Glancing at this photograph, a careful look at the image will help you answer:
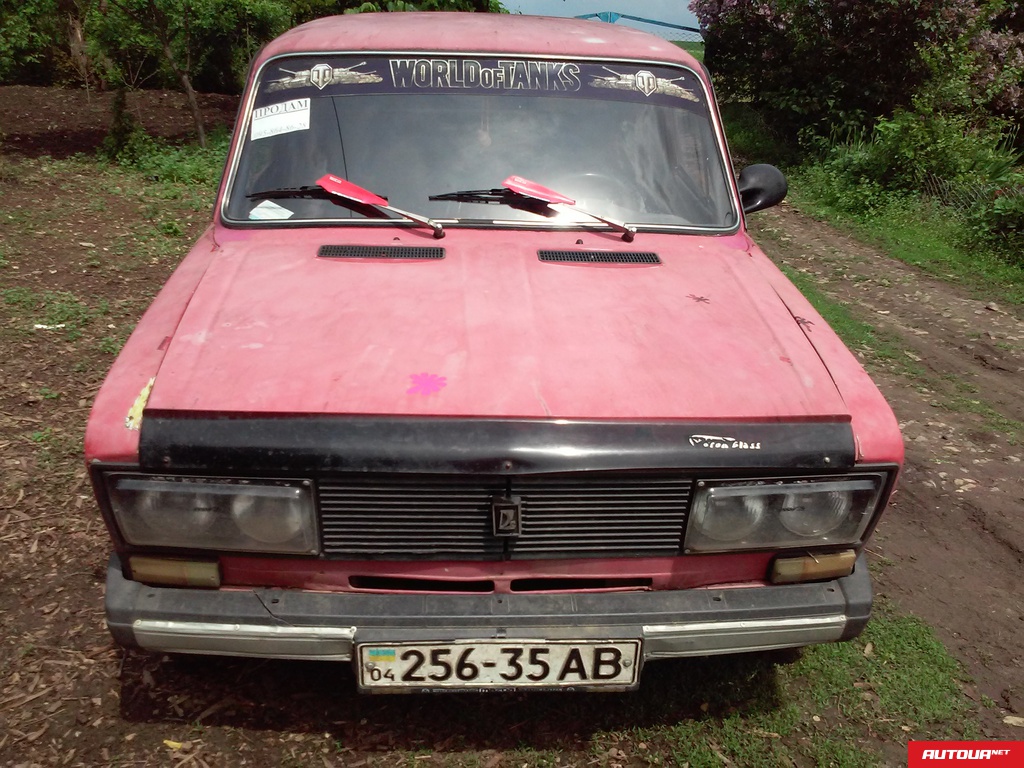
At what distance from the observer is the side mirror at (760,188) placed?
3463mm

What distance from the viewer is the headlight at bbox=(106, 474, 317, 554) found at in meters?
2.08

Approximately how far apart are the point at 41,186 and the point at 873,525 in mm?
8767

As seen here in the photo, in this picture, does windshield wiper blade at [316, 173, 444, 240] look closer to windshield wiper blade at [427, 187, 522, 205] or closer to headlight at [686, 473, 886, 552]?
windshield wiper blade at [427, 187, 522, 205]

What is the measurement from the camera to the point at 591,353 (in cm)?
233

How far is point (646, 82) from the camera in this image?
10.6 feet

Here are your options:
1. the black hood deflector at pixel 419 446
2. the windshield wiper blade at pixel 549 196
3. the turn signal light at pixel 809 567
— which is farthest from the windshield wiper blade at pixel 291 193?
the turn signal light at pixel 809 567

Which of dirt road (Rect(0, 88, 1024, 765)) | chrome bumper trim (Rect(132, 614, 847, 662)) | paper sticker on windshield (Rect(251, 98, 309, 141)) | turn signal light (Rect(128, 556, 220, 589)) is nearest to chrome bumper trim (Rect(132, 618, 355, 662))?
chrome bumper trim (Rect(132, 614, 847, 662))

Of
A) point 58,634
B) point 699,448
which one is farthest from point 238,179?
point 699,448

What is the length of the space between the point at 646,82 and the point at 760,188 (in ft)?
2.16

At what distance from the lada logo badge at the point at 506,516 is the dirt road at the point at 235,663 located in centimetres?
90

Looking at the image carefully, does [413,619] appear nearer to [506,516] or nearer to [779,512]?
[506,516]

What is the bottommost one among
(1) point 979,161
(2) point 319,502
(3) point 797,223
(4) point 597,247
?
(3) point 797,223

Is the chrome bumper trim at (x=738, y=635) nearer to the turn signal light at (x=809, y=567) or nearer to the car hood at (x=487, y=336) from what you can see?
the turn signal light at (x=809, y=567)

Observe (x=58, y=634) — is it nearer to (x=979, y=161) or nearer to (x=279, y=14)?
(x=979, y=161)
